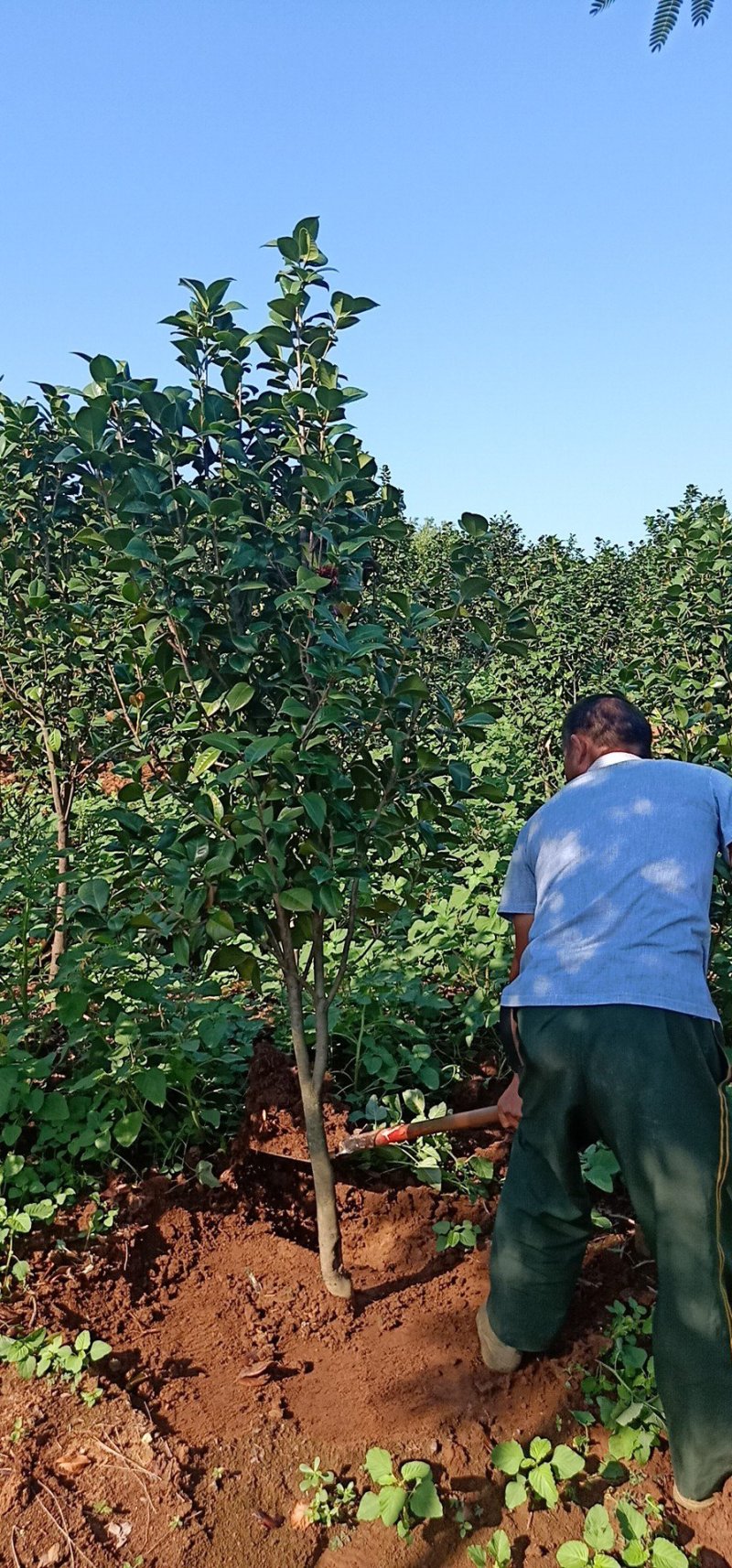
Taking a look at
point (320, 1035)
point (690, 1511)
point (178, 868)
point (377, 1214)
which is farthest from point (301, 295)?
point (690, 1511)

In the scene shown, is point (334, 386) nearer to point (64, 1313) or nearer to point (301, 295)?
point (301, 295)

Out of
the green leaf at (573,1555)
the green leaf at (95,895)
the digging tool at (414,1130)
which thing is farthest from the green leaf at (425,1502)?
the green leaf at (95,895)

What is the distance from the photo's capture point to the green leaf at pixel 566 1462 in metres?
2.07

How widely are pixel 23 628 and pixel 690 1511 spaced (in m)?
3.83

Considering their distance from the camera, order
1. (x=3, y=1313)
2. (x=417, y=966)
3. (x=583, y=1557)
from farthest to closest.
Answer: (x=417, y=966) → (x=3, y=1313) → (x=583, y=1557)

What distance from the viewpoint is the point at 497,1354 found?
7.93 feet

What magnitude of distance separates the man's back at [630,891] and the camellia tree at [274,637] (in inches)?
12.7

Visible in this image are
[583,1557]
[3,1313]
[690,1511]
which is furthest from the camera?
[3,1313]

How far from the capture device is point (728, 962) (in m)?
3.76

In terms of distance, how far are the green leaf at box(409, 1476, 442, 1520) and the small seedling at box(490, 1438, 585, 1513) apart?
0.15m

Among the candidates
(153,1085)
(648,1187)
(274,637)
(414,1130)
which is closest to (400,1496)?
(648,1187)

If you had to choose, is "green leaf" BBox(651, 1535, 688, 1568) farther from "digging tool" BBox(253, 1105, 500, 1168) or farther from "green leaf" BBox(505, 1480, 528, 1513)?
"digging tool" BBox(253, 1105, 500, 1168)

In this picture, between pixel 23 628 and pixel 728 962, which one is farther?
pixel 23 628

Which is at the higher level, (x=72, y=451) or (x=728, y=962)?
(x=72, y=451)
